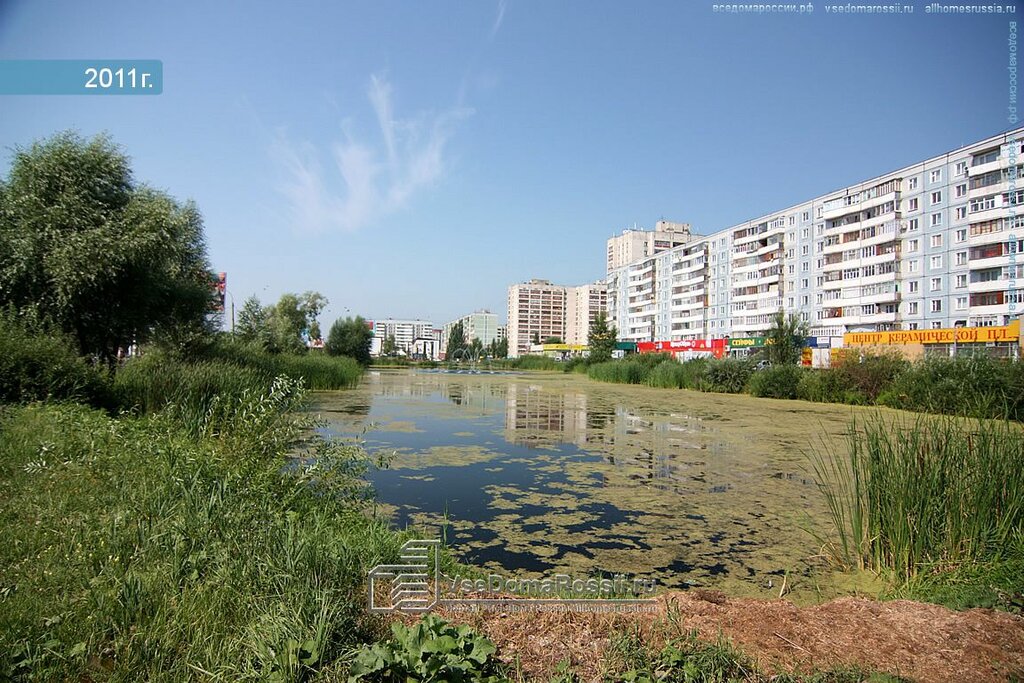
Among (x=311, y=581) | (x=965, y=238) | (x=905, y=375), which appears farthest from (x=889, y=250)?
(x=311, y=581)

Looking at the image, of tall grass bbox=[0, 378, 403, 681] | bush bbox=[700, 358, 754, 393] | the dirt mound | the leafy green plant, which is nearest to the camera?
the leafy green plant

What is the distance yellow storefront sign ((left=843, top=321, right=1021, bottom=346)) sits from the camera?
30.1 meters

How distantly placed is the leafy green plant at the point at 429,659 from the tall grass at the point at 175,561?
0.43 ft

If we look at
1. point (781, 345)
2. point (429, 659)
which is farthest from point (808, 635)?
point (781, 345)

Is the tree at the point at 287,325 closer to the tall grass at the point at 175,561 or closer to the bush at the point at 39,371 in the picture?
the bush at the point at 39,371

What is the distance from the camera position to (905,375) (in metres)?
17.1

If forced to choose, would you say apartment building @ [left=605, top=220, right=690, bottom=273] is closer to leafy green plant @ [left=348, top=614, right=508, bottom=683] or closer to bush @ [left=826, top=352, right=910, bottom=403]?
bush @ [left=826, top=352, right=910, bottom=403]

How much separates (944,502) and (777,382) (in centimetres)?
2003

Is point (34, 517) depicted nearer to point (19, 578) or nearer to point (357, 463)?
point (19, 578)

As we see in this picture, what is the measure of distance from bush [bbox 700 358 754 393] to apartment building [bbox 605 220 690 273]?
6823cm

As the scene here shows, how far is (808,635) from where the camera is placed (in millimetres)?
2738

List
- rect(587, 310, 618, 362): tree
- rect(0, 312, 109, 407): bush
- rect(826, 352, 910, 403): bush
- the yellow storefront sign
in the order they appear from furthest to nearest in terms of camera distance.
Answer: rect(587, 310, 618, 362): tree < the yellow storefront sign < rect(826, 352, 910, 403): bush < rect(0, 312, 109, 407): bush

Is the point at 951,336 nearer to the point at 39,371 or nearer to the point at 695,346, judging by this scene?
the point at 695,346

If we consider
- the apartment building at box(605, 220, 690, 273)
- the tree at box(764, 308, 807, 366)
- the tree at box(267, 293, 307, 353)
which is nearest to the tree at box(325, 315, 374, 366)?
the tree at box(267, 293, 307, 353)
